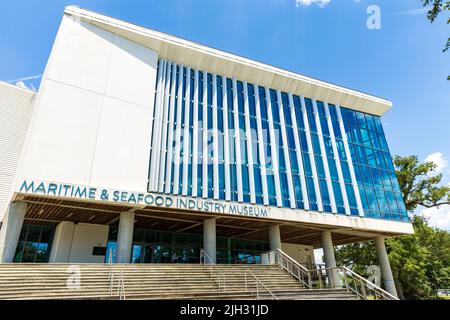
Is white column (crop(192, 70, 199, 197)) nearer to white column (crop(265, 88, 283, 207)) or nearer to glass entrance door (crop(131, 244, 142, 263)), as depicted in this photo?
white column (crop(265, 88, 283, 207))

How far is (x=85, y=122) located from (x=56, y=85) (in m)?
2.78

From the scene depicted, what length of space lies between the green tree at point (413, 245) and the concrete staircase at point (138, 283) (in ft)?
72.3

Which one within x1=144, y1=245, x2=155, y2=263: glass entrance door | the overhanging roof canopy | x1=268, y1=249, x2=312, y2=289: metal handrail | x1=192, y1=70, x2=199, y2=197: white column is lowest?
x1=268, y1=249, x2=312, y2=289: metal handrail

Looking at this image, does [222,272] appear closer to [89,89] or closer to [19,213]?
[19,213]

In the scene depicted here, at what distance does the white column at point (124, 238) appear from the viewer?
17625 mm

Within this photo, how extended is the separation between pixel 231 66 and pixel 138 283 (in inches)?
712

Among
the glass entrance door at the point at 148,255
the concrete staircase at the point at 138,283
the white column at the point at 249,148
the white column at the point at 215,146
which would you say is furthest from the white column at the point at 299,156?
the glass entrance door at the point at 148,255

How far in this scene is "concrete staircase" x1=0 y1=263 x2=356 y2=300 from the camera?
11578 mm

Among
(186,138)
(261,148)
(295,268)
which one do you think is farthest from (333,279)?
(186,138)

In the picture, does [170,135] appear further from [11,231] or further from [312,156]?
[312,156]

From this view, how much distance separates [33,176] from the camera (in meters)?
15.6

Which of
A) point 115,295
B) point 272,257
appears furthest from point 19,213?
point 272,257

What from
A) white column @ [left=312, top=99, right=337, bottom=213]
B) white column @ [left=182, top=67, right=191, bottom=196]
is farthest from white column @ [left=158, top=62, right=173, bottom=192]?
white column @ [left=312, top=99, right=337, bottom=213]

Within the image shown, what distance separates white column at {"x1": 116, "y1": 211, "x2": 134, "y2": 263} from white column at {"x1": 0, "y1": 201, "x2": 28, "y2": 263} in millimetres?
5269
